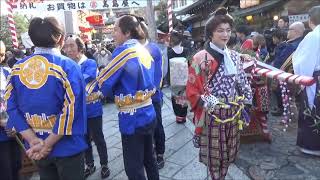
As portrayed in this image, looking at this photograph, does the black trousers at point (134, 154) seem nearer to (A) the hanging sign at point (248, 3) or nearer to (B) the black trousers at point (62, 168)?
(B) the black trousers at point (62, 168)

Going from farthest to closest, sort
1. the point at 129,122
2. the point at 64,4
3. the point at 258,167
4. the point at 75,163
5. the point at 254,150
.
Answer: the point at 64,4, the point at 254,150, the point at 258,167, the point at 129,122, the point at 75,163

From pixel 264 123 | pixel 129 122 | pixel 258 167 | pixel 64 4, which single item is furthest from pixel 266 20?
pixel 129 122

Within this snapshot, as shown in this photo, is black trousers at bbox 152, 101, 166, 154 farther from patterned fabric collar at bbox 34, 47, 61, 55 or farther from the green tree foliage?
the green tree foliage

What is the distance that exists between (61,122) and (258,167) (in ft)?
9.16

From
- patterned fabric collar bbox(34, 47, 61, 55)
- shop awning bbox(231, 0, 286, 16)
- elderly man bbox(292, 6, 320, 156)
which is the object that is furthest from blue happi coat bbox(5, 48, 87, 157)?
shop awning bbox(231, 0, 286, 16)

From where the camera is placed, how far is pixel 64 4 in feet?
29.5

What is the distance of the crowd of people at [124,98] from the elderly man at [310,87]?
13 mm

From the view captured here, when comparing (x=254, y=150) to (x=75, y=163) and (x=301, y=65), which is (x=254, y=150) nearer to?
(x=301, y=65)

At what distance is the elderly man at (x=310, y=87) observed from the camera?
4277mm

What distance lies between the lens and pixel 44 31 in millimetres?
2381

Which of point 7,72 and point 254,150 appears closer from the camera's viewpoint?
point 7,72

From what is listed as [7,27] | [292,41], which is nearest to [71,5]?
[292,41]

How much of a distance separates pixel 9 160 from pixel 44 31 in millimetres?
1406

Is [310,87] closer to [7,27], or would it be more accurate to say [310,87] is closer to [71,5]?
[71,5]
